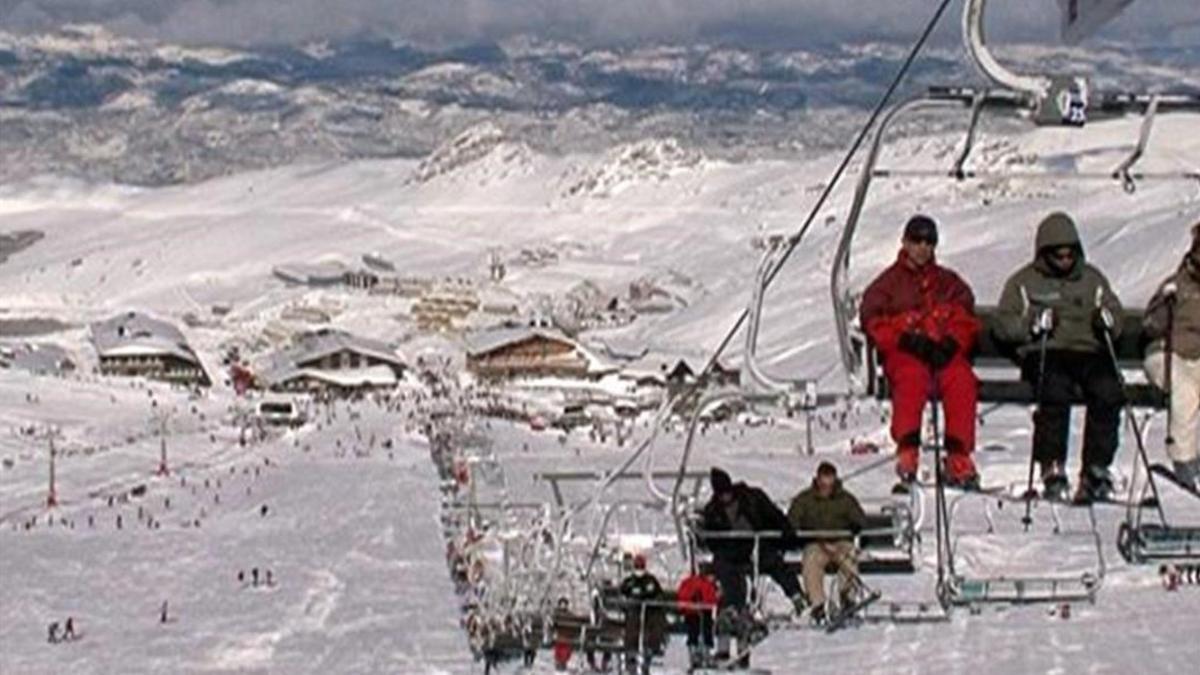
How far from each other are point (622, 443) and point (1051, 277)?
112 feet

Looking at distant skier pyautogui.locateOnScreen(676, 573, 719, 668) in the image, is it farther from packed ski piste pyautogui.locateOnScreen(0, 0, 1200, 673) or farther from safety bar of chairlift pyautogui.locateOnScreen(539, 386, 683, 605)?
safety bar of chairlift pyautogui.locateOnScreen(539, 386, 683, 605)

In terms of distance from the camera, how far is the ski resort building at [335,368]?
55.5 m

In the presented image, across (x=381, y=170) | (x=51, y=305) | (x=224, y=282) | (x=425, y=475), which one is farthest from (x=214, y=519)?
(x=381, y=170)

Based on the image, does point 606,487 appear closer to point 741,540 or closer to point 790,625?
point 741,540

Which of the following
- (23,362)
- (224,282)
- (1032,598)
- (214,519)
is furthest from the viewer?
(224,282)

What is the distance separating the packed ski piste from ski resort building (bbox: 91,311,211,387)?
0.49 feet

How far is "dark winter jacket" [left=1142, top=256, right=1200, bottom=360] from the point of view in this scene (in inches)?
212

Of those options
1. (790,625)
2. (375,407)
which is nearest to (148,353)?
(375,407)

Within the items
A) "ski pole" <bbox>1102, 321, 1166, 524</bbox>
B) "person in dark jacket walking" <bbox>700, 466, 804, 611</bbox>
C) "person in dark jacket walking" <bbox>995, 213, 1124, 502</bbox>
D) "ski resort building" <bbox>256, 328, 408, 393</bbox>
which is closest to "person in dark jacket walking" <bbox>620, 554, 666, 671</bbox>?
"person in dark jacket walking" <bbox>700, 466, 804, 611</bbox>

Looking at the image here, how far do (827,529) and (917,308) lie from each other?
36.1 inches

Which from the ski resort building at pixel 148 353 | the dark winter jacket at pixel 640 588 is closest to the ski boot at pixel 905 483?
the dark winter jacket at pixel 640 588

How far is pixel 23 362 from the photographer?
58.5 meters

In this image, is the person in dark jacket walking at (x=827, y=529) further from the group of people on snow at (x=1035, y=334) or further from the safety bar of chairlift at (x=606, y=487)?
the group of people on snow at (x=1035, y=334)

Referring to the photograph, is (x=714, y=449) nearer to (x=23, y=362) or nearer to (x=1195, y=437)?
(x=23, y=362)
